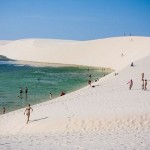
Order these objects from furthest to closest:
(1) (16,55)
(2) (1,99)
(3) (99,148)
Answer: (1) (16,55), (2) (1,99), (3) (99,148)

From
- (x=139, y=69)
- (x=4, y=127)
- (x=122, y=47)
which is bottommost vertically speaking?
(x=4, y=127)

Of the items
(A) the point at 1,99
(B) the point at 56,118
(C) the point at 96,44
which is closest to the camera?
(B) the point at 56,118

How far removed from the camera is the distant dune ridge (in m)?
80.3

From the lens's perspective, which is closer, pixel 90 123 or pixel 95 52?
pixel 90 123

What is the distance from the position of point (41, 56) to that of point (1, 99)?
74.1m

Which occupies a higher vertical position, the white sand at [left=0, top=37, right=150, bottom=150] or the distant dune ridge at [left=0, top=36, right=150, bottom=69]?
the distant dune ridge at [left=0, top=36, right=150, bottom=69]

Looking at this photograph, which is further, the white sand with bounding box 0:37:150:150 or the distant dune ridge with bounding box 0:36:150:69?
the distant dune ridge with bounding box 0:36:150:69

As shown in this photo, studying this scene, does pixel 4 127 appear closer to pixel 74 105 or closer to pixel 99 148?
pixel 74 105

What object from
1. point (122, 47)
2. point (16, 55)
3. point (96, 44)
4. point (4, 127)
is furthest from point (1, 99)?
point (16, 55)

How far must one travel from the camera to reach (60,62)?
9356 centimetres

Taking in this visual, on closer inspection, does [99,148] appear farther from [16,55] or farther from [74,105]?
[16,55]

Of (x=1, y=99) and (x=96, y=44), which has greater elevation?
(x=96, y=44)

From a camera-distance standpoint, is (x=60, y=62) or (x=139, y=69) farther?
(x=60, y=62)

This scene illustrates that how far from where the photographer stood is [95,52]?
303ft
